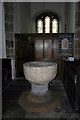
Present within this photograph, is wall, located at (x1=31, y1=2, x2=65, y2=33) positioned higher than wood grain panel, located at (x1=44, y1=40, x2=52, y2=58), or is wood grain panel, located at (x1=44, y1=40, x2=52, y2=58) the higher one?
wall, located at (x1=31, y1=2, x2=65, y2=33)

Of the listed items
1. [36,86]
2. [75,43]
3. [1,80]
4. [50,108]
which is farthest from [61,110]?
[75,43]

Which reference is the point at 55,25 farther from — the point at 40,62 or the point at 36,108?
the point at 36,108

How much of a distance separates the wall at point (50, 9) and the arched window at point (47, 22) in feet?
0.79

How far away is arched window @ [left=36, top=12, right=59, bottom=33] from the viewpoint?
6.56m

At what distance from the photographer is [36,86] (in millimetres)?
2475

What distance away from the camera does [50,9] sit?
21.2ft

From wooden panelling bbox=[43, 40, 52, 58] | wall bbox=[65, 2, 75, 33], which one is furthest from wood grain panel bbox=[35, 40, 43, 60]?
wall bbox=[65, 2, 75, 33]

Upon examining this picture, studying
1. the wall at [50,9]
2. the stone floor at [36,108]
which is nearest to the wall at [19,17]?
the wall at [50,9]

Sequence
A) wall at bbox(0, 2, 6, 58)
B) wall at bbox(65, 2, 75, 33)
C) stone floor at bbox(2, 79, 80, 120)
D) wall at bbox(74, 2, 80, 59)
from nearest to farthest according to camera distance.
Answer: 1. stone floor at bbox(2, 79, 80, 120)
2. wall at bbox(0, 2, 6, 58)
3. wall at bbox(74, 2, 80, 59)
4. wall at bbox(65, 2, 75, 33)

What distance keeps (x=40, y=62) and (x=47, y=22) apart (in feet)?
15.0

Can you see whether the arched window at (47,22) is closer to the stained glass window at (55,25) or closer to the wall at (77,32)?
the stained glass window at (55,25)

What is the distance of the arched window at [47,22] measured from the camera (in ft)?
21.5

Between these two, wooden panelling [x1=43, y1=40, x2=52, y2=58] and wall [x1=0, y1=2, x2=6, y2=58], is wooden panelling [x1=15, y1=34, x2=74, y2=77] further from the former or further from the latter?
wall [x1=0, y1=2, x2=6, y2=58]

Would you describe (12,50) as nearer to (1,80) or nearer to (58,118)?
(1,80)
